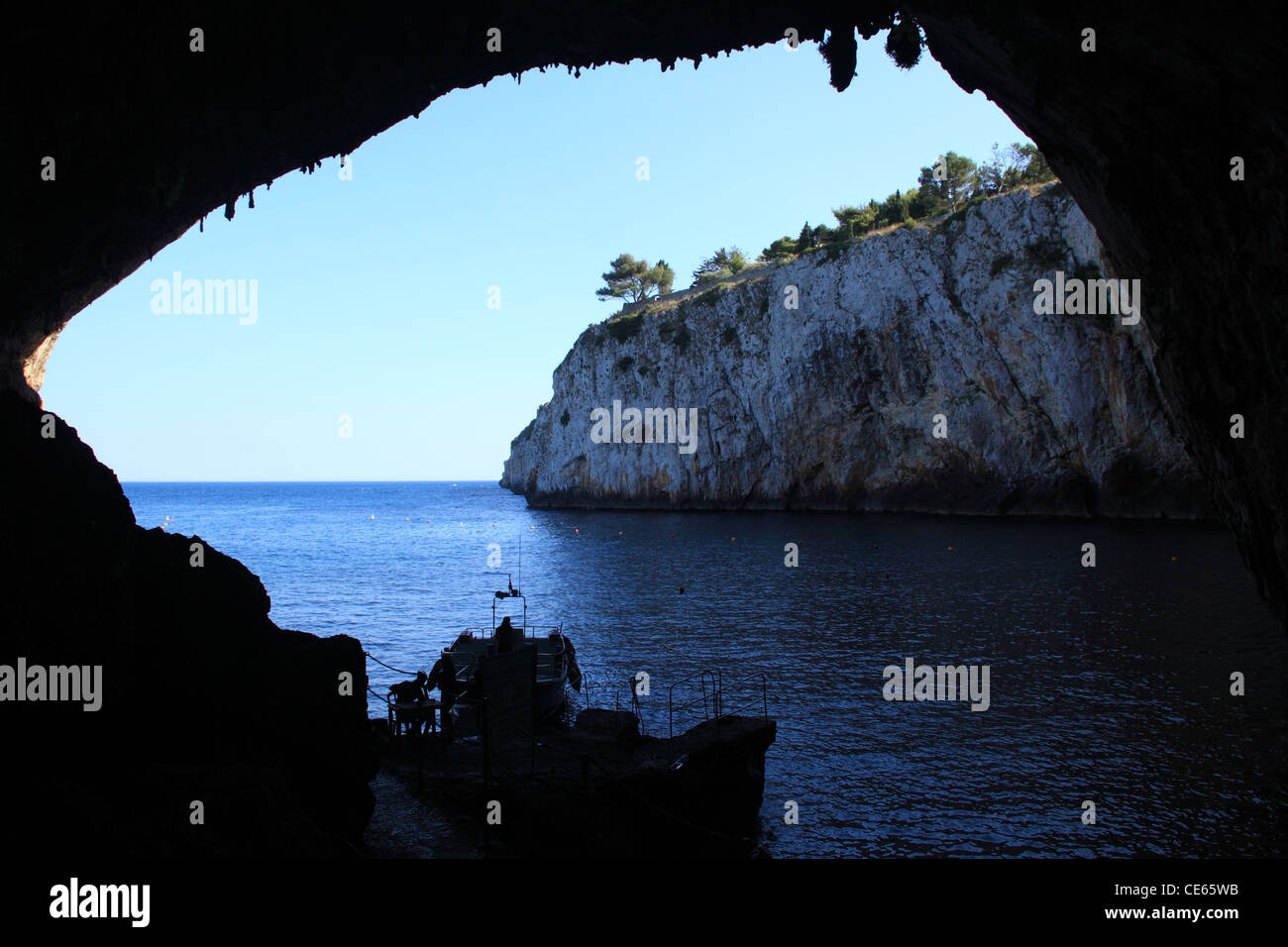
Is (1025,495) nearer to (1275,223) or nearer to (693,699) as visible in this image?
(693,699)

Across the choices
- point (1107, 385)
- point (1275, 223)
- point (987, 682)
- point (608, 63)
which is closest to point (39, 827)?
point (608, 63)

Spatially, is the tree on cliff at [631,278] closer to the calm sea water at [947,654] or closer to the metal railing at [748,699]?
the calm sea water at [947,654]

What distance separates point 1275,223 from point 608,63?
1254 cm

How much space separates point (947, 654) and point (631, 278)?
103m

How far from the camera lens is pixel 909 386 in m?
74.6

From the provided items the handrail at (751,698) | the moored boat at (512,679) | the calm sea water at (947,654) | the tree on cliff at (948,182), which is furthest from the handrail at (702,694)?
the tree on cliff at (948,182)

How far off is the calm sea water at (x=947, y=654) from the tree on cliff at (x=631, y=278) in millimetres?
67199

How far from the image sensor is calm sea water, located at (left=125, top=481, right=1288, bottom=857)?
14.9 metres

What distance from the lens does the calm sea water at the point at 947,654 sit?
1487 centimetres

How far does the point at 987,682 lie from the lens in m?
23.0

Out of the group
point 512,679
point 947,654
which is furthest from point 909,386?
point 512,679

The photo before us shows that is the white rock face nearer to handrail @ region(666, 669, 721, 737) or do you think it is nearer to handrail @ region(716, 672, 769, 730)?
handrail @ region(716, 672, 769, 730)

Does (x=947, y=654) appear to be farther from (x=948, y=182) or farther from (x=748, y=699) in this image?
(x=948, y=182)
